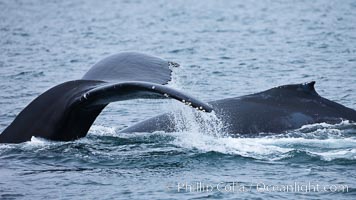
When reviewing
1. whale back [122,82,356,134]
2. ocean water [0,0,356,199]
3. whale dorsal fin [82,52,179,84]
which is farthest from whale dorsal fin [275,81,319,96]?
whale dorsal fin [82,52,179,84]

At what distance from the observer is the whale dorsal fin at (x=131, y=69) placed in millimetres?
8461

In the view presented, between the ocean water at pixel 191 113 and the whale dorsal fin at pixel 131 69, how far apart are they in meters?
0.37

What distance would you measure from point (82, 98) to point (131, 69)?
0.71m

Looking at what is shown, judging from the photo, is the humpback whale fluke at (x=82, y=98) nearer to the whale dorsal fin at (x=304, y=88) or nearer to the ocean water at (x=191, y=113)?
the ocean water at (x=191, y=113)

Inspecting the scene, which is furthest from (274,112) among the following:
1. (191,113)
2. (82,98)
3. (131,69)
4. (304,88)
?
(82,98)

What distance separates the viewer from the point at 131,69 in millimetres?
8648

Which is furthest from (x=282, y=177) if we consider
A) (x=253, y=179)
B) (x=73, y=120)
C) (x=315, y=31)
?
(x=315, y=31)

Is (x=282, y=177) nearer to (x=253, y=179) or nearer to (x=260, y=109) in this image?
(x=253, y=179)

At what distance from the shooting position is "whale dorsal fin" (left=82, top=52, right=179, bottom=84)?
8.46 metres

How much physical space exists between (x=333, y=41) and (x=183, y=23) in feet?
44.3

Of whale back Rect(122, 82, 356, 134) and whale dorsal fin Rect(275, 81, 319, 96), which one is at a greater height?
whale dorsal fin Rect(275, 81, 319, 96)

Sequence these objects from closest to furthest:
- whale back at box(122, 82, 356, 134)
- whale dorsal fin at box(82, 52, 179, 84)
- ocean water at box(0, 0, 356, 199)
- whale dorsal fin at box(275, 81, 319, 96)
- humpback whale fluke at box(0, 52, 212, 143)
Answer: humpback whale fluke at box(0, 52, 212, 143) → ocean water at box(0, 0, 356, 199) → whale dorsal fin at box(82, 52, 179, 84) → whale back at box(122, 82, 356, 134) → whale dorsal fin at box(275, 81, 319, 96)

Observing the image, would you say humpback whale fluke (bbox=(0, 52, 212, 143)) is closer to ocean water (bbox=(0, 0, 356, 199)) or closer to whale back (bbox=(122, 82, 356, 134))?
ocean water (bbox=(0, 0, 356, 199))

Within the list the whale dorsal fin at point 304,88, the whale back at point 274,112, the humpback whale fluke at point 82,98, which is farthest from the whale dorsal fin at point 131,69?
the whale dorsal fin at point 304,88
